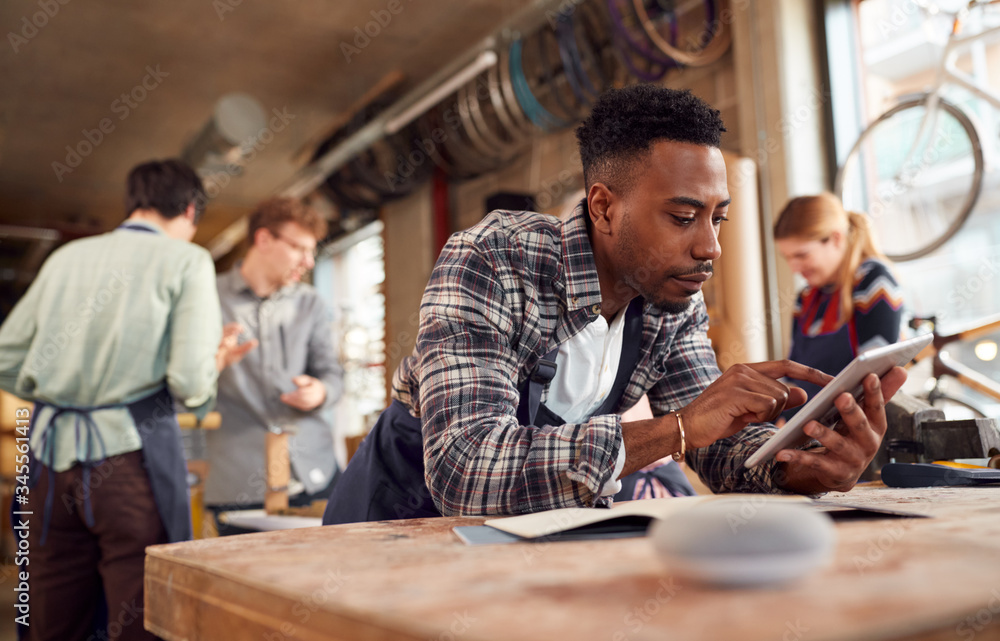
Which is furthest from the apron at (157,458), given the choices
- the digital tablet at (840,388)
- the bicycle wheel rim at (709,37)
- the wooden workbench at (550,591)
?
the bicycle wheel rim at (709,37)

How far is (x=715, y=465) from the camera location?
4.28 feet

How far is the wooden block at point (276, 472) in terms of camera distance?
2.45 metres

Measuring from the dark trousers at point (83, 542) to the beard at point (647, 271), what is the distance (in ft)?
4.56

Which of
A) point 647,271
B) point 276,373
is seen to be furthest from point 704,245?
point 276,373

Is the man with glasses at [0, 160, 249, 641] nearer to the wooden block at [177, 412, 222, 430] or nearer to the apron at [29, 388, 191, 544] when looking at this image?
the apron at [29, 388, 191, 544]

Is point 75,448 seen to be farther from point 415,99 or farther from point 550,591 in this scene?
point 415,99

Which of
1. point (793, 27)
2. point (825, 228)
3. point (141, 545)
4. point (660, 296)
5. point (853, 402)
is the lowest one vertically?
point (141, 545)

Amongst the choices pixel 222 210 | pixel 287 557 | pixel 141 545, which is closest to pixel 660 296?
pixel 287 557

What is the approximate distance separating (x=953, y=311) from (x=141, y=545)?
317cm

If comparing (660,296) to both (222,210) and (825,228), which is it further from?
(222,210)

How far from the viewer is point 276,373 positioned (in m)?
3.01

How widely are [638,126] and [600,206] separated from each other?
149 mm

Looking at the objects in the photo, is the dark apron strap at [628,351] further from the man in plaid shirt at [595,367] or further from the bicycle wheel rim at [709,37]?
the bicycle wheel rim at [709,37]

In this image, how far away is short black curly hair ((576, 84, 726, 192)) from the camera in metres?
1.30
